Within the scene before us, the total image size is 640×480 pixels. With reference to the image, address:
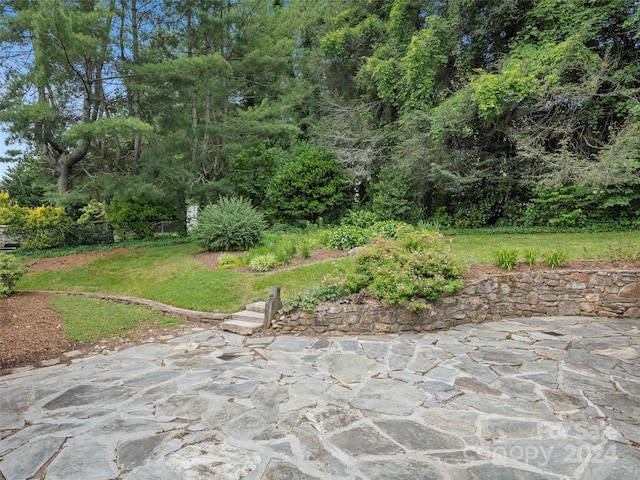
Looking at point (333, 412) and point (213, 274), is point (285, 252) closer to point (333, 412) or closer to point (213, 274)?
point (213, 274)

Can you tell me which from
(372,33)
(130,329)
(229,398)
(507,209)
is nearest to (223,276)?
(130,329)

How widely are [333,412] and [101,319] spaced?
4259 mm

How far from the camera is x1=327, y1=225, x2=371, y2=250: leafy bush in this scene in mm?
8414

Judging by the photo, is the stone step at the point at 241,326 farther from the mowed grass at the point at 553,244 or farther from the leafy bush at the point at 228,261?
the mowed grass at the point at 553,244

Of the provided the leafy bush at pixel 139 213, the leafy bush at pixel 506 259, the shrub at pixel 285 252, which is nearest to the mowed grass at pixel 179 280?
the shrub at pixel 285 252

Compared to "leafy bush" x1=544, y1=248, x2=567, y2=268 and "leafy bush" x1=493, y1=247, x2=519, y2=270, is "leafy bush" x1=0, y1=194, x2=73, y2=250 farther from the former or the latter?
"leafy bush" x1=544, y1=248, x2=567, y2=268

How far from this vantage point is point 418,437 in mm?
2438

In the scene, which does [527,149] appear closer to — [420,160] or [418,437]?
[420,160]

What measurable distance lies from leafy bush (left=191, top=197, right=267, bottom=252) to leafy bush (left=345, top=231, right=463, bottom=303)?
160 inches

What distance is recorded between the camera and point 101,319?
5328 millimetres

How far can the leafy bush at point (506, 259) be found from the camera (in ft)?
19.3

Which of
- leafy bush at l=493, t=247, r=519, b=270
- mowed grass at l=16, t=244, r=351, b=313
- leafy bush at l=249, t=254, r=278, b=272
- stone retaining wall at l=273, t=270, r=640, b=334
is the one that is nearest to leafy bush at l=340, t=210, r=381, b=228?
leafy bush at l=249, t=254, r=278, b=272

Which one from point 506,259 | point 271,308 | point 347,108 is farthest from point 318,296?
point 347,108

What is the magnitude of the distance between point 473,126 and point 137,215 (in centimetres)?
1109
